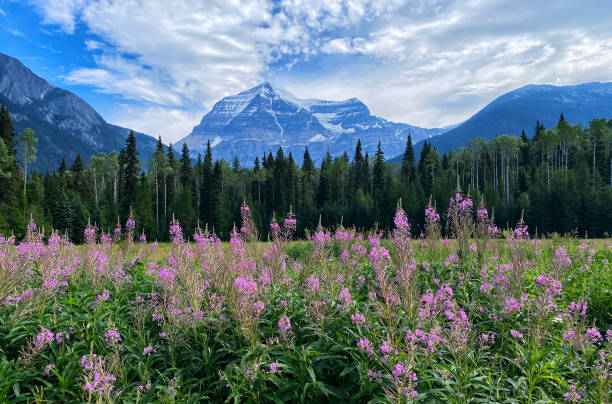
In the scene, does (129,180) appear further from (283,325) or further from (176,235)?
(283,325)

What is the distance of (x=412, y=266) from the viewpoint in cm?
406

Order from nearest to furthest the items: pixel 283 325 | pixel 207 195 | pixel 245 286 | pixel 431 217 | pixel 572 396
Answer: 1. pixel 572 396
2. pixel 283 325
3. pixel 245 286
4. pixel 431 217
5. pixel 207 195

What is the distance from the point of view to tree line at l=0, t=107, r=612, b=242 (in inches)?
2064

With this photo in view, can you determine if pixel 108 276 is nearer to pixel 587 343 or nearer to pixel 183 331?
pixel 183 331

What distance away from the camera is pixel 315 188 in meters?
92.1

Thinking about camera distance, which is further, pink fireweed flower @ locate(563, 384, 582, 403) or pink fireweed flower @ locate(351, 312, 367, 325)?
pink fireweed flower @ locate(351, 312, 367, 325)

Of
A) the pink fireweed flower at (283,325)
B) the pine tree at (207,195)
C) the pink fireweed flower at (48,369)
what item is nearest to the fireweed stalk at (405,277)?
the pink fireweed flower at (283,325)

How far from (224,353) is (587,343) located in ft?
15.4

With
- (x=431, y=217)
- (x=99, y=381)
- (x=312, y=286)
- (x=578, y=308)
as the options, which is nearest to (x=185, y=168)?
(x=431, y=217)

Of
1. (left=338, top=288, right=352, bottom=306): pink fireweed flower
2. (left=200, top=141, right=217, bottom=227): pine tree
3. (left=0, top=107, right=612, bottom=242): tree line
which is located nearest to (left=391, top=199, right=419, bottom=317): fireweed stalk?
(left=338, top=288, right=352, bottom=306): pink fireweed flower

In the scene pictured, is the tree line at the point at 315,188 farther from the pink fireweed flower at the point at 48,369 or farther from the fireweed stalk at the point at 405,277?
the fireweed stalk at the point at 405,277

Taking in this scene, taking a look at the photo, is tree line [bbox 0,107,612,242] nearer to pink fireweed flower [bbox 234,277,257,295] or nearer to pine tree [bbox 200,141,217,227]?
pine tree [bbox 200,141,217,227]

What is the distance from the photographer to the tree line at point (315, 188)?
52.4 metres

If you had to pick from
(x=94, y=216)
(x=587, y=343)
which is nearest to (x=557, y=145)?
(x=587, y=343)
